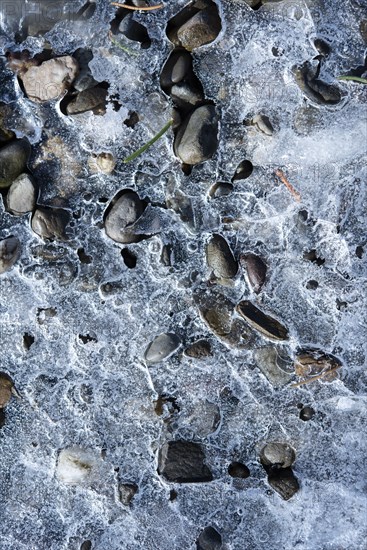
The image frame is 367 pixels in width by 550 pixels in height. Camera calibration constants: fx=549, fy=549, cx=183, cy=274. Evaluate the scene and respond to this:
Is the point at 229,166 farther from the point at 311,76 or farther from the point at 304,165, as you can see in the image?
the point at 311,76

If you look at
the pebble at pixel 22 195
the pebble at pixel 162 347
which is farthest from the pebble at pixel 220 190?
the pebble at pixel 22 195

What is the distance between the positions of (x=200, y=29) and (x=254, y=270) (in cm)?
119

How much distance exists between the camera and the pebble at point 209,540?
2.73 meters

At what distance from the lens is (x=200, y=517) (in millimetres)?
2754

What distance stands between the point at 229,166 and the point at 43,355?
133 cm

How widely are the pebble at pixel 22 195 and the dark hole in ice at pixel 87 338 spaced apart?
2.23 ft

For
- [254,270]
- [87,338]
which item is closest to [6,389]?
[87,338]

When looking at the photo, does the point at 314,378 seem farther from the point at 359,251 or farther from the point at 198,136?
the point at 198,136

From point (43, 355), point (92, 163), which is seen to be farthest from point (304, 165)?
point (43, 355)

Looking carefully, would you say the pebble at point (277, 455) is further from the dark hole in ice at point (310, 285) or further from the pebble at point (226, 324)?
the dark hole in ice at point (310, 285)

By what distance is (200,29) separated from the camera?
265cm

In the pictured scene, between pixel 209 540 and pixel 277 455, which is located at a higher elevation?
pixel 277 455

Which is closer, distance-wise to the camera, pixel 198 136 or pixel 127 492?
pixel 198 136

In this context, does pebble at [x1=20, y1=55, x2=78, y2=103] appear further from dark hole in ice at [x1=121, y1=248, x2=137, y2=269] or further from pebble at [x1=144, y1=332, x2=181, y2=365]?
pebble at [x1=144, y1=332, x2=181, y2=365]
